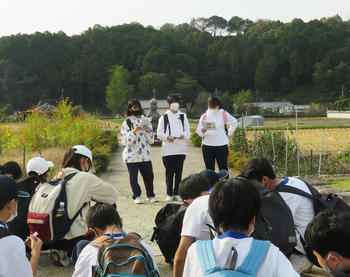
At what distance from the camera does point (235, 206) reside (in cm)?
178

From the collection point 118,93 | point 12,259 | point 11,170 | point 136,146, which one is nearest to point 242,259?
point 12,259

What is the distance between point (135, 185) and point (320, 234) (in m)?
4.91

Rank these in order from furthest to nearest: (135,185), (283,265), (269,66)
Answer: (269,66), (135,185), (283,265)

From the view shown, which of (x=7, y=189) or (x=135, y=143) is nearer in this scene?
(x=7, y=189)

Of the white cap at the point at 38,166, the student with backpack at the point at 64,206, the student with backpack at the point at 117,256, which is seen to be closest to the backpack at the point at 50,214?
the student with backpack at the point at 64,206

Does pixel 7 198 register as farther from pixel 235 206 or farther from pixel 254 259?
pixel 254 259

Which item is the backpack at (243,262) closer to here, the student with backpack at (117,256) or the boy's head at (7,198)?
the student with backpack at (117,256)

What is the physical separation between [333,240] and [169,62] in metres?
81.6

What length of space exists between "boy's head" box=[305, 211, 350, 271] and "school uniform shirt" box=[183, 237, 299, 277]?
0.94ft

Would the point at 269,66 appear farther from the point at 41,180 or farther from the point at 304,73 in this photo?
the point at 41,180

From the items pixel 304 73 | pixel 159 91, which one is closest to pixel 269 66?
pixel 304 73

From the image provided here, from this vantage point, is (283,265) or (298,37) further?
(298,37)

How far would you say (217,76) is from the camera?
287 ft

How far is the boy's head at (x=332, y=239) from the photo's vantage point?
1858 millimetres
